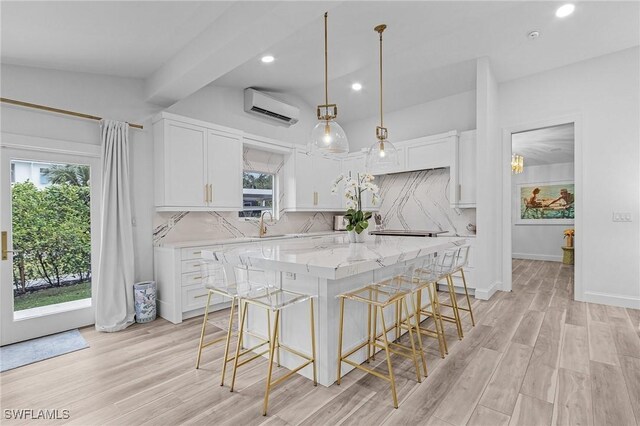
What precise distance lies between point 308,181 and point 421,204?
2027mm

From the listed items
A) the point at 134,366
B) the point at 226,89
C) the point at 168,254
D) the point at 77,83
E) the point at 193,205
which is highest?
the point at 226,89

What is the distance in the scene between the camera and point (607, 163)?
4020 millimetres

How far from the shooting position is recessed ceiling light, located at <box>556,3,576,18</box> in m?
3.14

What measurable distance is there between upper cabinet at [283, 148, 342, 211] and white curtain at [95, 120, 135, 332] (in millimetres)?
2428

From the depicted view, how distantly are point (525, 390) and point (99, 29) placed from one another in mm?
4249

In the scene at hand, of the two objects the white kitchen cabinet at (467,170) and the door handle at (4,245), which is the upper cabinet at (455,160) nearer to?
the white kitchen cabinet at (467,170)

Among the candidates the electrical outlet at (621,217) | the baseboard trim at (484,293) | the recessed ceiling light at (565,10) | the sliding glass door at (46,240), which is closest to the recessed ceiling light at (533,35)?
the recessed ceiling light at (565,10)

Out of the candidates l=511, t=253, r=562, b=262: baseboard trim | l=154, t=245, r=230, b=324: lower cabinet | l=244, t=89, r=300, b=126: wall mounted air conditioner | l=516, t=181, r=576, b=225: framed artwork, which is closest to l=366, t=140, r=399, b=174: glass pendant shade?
l=154, t=245, r=230, b=324: lower cabinet

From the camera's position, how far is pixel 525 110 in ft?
15.1

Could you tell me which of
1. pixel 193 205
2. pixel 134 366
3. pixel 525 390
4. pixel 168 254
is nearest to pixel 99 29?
pixel 193 205

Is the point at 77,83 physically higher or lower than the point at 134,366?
higher

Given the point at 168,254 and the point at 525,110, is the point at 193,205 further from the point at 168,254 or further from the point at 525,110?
the point at 525,110

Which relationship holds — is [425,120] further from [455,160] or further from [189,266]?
[189,266]

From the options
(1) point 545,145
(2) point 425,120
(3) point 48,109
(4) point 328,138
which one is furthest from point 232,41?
(1) point 545,145
